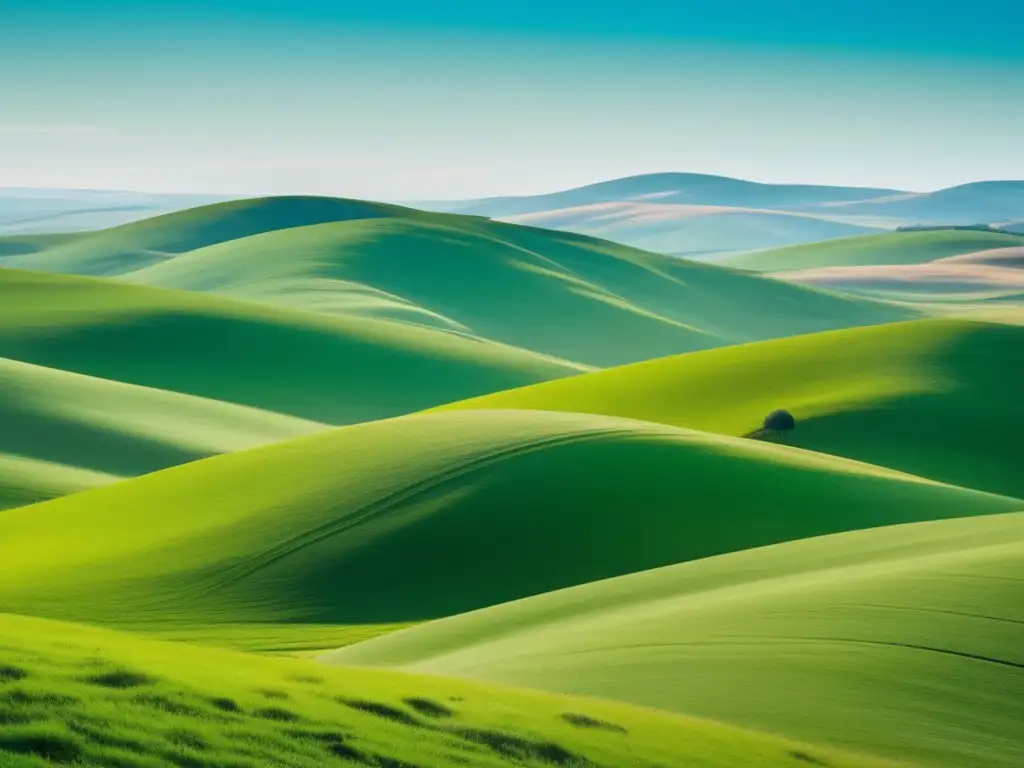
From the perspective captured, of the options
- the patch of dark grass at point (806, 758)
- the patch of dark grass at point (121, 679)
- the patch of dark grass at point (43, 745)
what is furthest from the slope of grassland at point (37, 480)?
the patch of dark grass at point (43, 745)

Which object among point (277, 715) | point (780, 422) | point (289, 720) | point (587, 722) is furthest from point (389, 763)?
point (780, 422)

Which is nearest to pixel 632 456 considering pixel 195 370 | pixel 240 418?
pixel 240 418

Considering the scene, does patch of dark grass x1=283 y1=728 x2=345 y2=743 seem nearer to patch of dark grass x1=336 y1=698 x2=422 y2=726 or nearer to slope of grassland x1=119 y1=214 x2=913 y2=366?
patch of dark grass x1=336 y1=698 x2=422 y2=726

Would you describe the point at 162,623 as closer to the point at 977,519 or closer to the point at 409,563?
the point at 409,563

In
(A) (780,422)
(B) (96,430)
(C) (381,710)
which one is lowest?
(B) (96,430)

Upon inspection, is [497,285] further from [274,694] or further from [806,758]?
[274,694]

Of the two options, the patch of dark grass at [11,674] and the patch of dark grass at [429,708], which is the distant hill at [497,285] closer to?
the patch of dark grass at [429,708]

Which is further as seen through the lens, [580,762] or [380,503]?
[380,503]
